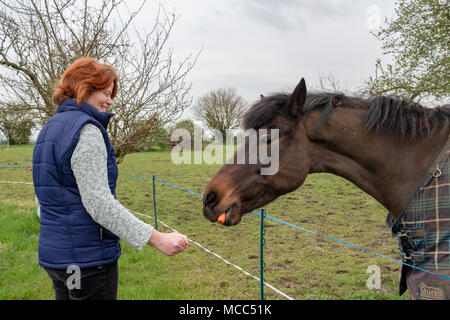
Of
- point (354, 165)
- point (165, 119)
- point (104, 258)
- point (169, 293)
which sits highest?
Result: point (165, 119)

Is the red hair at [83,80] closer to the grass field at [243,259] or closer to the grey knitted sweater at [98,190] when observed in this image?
the grey knitted sweater at [98,190]

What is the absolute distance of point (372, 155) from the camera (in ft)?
6.66

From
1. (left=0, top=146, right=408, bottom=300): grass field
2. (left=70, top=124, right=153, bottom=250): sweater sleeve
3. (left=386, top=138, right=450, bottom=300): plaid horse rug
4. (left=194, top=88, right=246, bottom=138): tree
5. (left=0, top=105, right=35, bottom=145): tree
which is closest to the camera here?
(left=70, top=124, right=153, bottom=250): sweater sleeve

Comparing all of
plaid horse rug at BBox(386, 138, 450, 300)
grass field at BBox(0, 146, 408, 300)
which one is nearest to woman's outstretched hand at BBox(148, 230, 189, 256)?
plaid horse rug at BBox(386, 138, 450, 300)

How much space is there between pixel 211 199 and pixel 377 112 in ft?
4.05

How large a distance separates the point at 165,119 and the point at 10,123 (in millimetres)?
2740

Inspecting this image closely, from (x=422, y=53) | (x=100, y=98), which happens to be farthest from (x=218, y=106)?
(x=100, y=98)

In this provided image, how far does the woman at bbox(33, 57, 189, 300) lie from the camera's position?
1506 millimetres

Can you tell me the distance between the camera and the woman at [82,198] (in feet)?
4.94

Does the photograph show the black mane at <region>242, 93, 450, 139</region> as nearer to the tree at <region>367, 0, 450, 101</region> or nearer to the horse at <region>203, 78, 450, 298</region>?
the horse at <region>203, 78, 450, 298</region>

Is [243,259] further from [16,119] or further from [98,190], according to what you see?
[16,119]
